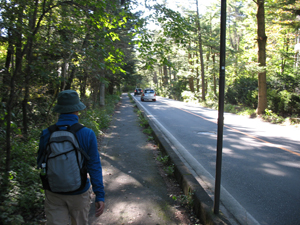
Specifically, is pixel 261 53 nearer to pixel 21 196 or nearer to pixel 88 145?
pixel 88 145

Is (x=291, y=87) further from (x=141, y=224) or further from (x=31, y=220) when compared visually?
(x=31, y=220)

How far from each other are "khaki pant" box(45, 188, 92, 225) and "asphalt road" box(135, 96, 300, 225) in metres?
2.48

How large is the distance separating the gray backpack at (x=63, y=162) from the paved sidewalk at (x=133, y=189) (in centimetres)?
161

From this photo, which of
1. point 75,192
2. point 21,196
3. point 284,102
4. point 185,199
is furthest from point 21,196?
point 284,102

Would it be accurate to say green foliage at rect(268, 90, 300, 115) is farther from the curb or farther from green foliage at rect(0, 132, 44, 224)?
green foliage at rect(0, 132, 44, 224)

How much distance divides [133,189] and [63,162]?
8.96 ft

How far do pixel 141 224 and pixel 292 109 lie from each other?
13.5 m

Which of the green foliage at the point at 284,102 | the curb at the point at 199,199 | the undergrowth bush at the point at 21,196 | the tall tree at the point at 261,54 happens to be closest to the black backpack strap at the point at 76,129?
the undergrowth bush at the point at 21,196

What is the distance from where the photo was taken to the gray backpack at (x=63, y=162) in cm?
197

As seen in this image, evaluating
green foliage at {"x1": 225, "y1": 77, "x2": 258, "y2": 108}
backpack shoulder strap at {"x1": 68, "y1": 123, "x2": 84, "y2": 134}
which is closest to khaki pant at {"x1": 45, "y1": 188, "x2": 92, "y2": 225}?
backpack shoulder strap at {"x1": 68, "y1": 123, "x2": 84, "y2": 134}

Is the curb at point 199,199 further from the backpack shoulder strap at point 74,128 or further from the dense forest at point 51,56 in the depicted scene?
the dense forest at point 51,56

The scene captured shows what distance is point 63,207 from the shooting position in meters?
2.17

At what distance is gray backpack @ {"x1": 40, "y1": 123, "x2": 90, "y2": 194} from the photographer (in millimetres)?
1970

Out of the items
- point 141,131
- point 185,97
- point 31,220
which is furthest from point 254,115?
point 185,97
